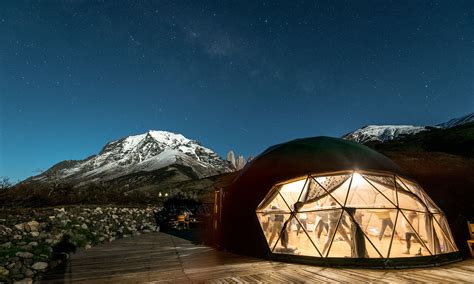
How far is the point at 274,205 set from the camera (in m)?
8.29

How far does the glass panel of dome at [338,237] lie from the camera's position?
6660mm

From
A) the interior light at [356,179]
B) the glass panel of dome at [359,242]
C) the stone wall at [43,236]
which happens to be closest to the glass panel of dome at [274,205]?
the glass panel of dome at [359,242]

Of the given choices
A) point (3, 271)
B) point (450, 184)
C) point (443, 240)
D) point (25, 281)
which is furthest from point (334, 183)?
point (450, 184)

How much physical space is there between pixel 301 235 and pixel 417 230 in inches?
123

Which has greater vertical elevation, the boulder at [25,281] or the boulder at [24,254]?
the boulder at [24,254]

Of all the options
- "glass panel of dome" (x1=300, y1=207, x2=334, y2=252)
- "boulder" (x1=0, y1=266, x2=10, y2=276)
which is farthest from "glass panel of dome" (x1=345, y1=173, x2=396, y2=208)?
"boulder" (x1=0, y1=266, x2=10, y2=276)

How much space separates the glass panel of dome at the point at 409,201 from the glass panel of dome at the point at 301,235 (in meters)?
2.79

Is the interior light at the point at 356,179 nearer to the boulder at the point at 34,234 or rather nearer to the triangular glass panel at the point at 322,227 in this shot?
the triangular glass panel at the point at 322,227

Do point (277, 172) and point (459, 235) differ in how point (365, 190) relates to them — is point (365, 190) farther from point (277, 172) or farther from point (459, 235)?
point (459, 235)

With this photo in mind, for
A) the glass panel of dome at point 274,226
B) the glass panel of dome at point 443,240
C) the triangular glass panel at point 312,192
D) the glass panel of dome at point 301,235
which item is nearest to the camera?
the glass panel of dome at point 301,235

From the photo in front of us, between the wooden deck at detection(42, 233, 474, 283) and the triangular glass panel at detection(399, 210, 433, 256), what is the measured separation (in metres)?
0.61

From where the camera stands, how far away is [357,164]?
25.8ft

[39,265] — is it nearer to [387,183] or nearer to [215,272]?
[215,272]

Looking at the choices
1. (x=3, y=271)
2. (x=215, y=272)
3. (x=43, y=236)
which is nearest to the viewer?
(x=3, y=271)
